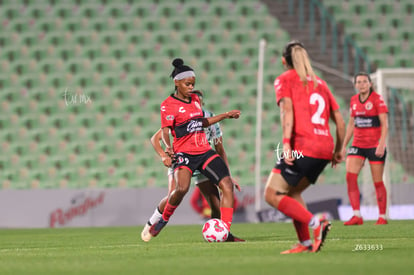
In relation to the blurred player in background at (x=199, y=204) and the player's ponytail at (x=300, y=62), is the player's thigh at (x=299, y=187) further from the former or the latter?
the blurred player in background at (x=199, y=204)

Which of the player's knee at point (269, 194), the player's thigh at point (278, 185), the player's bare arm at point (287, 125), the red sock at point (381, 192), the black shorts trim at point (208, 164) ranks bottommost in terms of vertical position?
the red sock at point (381, 192)

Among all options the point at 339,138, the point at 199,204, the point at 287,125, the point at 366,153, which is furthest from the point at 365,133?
the point at 287,125

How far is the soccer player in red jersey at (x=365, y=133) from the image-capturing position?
421 inches

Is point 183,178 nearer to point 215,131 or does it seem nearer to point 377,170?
point 215,131

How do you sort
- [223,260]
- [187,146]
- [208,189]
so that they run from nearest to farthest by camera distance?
[223,260], [187,146], [208,189]

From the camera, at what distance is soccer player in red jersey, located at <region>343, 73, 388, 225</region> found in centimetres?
1070

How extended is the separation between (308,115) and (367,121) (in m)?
5.24

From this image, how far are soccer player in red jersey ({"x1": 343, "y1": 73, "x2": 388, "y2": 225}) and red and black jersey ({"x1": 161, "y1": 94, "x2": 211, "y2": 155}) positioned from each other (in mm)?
3496

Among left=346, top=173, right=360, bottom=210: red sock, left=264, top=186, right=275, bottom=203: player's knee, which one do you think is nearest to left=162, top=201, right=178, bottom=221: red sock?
left=264, top=186, right=275, bottom=203: player's knee

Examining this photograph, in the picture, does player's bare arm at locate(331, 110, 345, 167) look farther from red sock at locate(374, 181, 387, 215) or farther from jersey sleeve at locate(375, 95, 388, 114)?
red sock at locate(374, 181, 387, 215)

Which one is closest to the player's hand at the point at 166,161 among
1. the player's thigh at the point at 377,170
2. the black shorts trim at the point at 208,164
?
the black shorts trim at the point at 208,164

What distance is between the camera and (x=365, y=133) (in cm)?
1084

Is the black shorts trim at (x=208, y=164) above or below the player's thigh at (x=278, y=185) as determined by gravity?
below

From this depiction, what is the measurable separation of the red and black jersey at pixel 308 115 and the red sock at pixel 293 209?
35 cm
